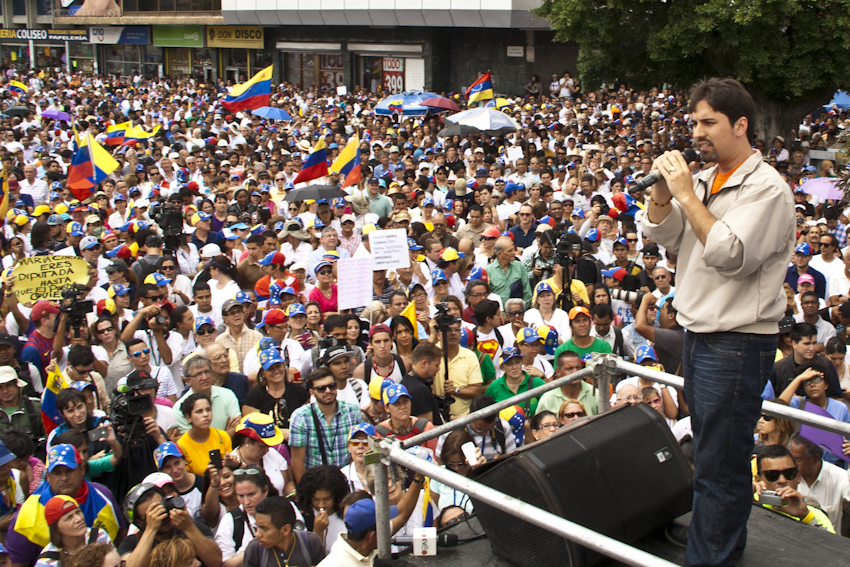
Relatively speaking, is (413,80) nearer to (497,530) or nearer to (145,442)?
(145,442)

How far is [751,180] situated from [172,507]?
332cm

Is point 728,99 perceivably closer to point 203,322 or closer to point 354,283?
point 203,322

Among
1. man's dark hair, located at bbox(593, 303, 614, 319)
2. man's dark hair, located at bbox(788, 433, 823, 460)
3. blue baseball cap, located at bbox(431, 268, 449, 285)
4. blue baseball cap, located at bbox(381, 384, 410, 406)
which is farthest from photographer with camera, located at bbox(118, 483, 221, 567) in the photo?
blue baseball cap, located at bbox(431, 268, 449, 285)

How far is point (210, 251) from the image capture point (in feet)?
31.9

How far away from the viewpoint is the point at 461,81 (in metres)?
35.8

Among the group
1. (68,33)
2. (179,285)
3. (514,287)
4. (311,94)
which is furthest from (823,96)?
(68,33)

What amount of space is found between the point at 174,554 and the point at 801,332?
4972 millimetres

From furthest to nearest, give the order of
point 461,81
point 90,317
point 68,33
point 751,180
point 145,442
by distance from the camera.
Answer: point 68,33 < point 461,81 < point 90,317 < point 145,442 < point 751,180

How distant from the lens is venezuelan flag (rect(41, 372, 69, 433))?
6039 millimetres

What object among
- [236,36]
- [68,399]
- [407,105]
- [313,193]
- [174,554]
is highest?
[236,36]

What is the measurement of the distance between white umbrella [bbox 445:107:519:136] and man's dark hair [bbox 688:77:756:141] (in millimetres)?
14405

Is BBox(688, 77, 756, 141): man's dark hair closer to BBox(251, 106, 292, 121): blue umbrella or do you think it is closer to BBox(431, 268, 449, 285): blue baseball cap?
BBox(431, 268, 449, 285): blue baseball cap

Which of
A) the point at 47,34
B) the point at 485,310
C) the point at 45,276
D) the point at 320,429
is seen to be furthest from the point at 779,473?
the point at 47,34

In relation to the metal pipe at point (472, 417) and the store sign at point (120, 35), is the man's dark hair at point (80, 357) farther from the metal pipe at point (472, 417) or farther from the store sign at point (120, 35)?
the store sign at point (120, 35)
